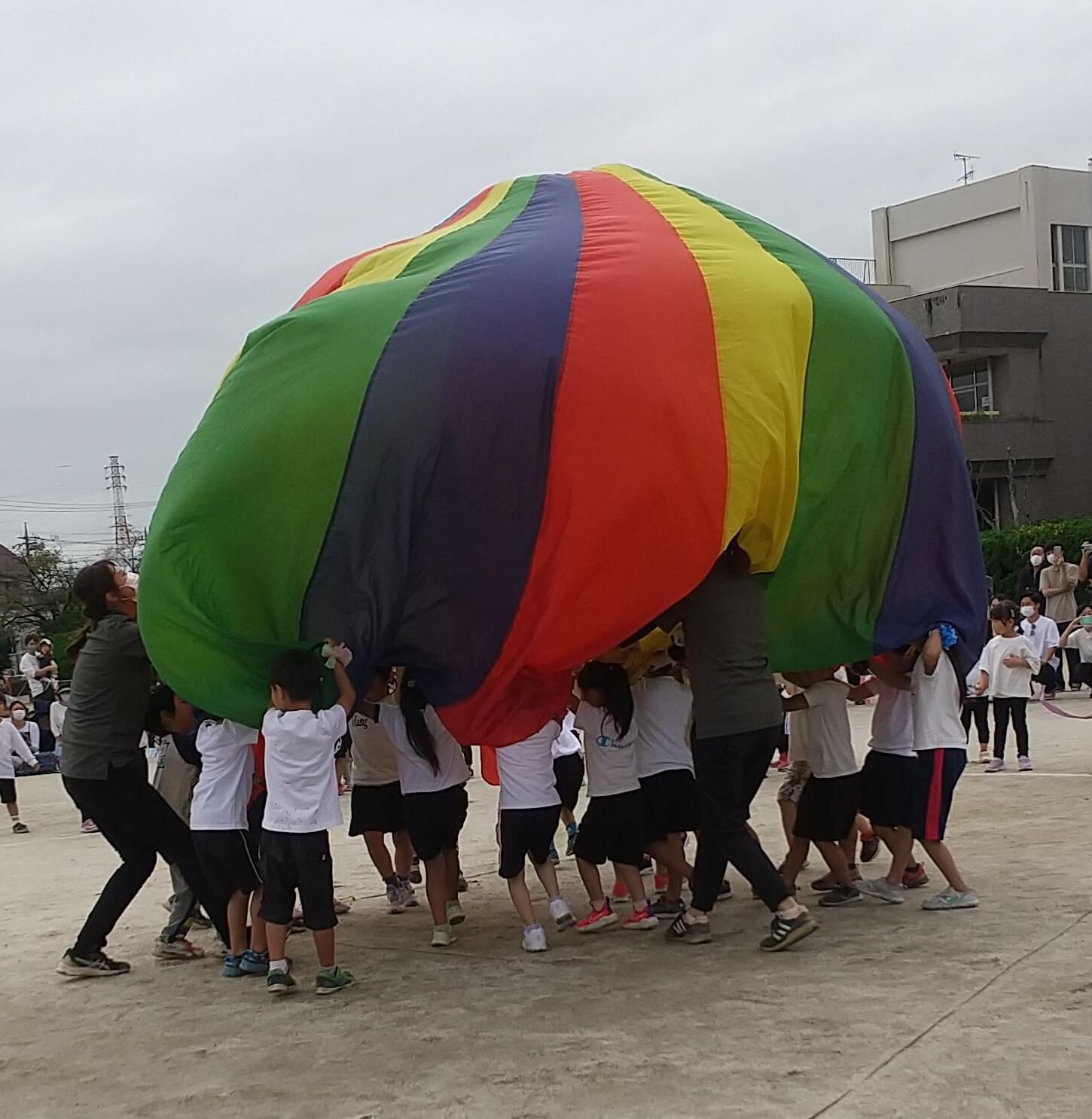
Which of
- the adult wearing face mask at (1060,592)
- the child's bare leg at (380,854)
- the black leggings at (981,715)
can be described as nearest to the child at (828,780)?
the child's bare leg at (380,854)

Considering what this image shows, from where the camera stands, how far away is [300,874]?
5582 millimetres

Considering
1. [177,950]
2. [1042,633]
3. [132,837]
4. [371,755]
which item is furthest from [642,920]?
[1042,633]

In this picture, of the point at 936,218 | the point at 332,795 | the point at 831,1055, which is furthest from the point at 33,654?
the point at 936,218

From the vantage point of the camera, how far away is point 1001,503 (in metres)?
32.0

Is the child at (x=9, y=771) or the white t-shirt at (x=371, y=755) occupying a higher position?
the white t-shirt at (x=371, y=755)

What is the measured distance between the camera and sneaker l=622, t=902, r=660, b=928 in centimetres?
648

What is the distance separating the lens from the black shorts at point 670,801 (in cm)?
650

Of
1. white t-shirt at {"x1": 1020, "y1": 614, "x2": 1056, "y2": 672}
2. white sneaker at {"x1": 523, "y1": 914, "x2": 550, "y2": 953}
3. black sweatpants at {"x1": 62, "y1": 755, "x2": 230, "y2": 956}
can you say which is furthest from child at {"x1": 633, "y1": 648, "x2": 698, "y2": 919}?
white t-shirt at {"x1": 1020, "y1": 614, "x2": 1056, "y2": 672}

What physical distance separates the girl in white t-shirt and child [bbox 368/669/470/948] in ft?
20.7

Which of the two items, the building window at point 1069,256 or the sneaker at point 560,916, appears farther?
the building window at point 1069,256

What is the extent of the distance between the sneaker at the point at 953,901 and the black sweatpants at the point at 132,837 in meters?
3.13

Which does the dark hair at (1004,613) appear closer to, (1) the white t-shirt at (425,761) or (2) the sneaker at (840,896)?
(2) the sneaker at (840,896)

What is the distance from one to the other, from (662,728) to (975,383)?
27984 millimetres

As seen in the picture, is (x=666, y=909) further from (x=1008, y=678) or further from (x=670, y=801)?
(x=1008, y=678)
